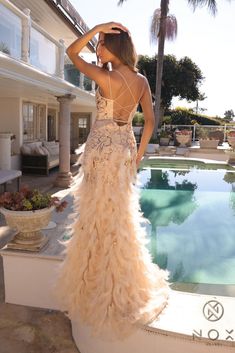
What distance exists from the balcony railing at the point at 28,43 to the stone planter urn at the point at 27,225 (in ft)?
12.1

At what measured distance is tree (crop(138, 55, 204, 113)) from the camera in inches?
1104

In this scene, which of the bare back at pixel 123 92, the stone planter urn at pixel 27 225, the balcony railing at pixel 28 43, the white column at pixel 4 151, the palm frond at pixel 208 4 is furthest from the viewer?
the palm frond at pixel 208 4

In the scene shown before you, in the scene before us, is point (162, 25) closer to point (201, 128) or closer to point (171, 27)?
point (171, 27)

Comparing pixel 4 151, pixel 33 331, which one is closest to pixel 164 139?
pixel 4 151

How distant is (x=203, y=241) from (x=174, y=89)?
970 inches

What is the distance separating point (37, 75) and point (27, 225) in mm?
4583

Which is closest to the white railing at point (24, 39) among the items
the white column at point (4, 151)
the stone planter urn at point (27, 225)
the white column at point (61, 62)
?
the white column at point (61, 62)

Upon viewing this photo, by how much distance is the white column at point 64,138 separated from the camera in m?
9.06

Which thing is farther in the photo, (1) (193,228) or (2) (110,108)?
(1) (193,228)

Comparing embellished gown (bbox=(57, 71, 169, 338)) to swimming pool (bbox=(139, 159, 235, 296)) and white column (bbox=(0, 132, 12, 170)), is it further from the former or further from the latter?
white column (bbox=(0, 132, 12, 170))

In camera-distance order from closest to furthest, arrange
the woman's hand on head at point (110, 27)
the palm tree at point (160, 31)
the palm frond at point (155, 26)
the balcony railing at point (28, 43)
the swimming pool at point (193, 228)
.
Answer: the woman's hand on head at point (110, 27), the swimming pool at point (193, 228), the balcony railing at point (28, 43), the palm tree at point (160, 31), the palm frond at point (155, 26)

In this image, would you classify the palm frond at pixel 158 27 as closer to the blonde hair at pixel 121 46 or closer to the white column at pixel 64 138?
A: the white column at pixel 64 138

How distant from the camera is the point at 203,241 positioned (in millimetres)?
5668

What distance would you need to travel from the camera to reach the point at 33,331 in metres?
3.01
